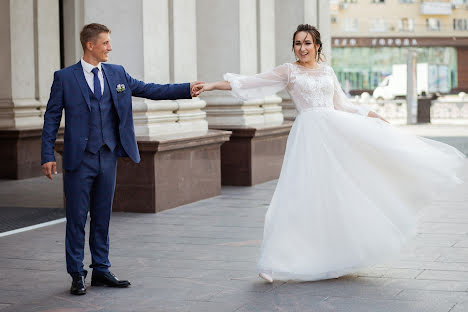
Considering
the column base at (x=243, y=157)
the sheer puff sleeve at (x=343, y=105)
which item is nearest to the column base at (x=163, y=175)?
the column base at (x=243, y=157)

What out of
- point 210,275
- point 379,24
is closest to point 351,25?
point 379,24

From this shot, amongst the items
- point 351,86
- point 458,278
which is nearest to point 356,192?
point 458,278

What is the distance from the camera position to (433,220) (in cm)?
1030

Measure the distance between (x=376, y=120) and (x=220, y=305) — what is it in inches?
81.4

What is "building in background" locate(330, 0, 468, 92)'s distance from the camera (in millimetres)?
71562

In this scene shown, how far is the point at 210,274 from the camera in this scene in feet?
24.1

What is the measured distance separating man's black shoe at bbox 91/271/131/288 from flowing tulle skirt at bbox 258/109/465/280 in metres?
0.99

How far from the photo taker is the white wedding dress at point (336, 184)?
22.9 feet

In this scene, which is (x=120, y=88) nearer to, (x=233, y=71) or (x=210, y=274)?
(x=210, y=274)

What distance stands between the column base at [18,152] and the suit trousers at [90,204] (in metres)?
8.46

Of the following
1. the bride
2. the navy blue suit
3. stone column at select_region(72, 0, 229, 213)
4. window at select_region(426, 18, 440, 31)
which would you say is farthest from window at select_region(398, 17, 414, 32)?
the navy blue suit

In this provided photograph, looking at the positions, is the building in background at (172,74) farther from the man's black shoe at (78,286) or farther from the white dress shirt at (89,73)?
the man's black shoe at (78,286)

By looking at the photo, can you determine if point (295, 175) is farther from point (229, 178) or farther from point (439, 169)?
point (229, 178)

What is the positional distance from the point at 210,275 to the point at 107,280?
825 mm
